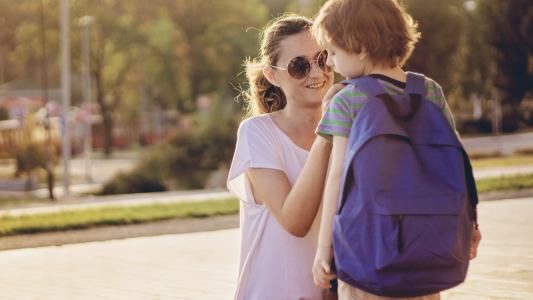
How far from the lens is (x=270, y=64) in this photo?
2414mm

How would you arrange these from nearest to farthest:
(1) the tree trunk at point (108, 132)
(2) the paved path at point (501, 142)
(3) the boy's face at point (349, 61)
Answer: (3) the boy's face at point (349, 61), (2) the paved path at point (501, 142), (1) the tree trunk at point (108, 132)

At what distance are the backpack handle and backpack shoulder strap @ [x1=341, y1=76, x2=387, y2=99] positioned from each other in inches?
0.7

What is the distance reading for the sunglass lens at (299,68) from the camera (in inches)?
90.7

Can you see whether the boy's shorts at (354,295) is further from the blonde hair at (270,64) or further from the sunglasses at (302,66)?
the blonde hair at (270,64)

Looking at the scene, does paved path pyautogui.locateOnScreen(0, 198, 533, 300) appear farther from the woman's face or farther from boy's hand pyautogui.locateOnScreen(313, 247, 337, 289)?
boy's hand pyautogui.locateOnScreen(313, 247, 337, 289)

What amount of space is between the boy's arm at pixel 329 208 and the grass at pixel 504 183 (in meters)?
11.6

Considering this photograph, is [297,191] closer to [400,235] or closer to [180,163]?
[400,235]

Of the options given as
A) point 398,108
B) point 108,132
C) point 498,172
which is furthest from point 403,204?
point 108,132

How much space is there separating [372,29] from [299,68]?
0.53 m

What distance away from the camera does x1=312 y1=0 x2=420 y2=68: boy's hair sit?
5.90 ft

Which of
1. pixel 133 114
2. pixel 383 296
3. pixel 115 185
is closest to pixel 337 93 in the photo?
pixel 383 296

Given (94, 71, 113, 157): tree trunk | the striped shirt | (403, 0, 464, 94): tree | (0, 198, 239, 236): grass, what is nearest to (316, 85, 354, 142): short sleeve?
the striped shirt

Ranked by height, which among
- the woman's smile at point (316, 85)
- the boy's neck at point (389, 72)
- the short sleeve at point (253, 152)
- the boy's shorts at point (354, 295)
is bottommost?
the boy's shorts at point (354, 295)

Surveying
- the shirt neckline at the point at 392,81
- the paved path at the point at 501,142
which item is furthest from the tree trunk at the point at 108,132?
the shirt neckline at the point at 392,81
